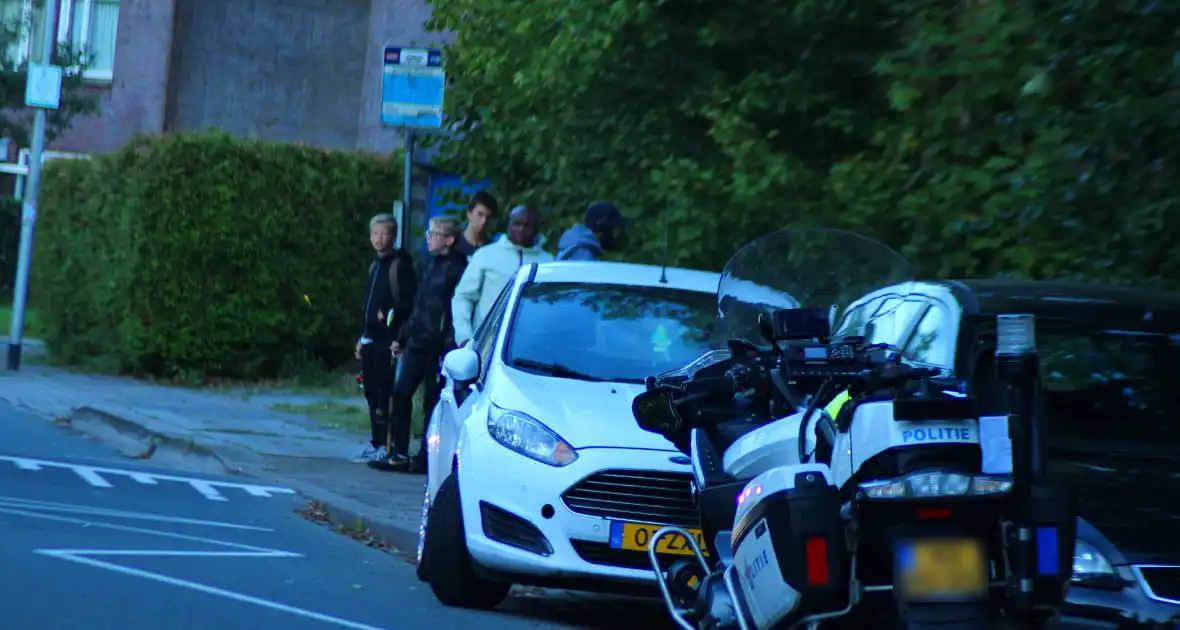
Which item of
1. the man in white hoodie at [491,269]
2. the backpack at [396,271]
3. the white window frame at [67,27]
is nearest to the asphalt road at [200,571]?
the man in white hoodie at [491,269]

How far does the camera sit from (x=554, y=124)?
13523 mm

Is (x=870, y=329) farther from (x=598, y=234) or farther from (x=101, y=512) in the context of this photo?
(x=101, y=512)

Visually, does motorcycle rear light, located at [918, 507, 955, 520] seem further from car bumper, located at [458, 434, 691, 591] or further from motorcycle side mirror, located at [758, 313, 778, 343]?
car bumper, located at [458, 434, 691, 591]

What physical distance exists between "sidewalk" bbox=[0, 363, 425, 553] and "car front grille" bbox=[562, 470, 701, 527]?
8.27 ft

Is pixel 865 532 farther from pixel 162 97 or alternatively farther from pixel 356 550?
pixel 162 97

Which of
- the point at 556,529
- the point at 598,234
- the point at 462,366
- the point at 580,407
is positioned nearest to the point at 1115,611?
the point at 556,529

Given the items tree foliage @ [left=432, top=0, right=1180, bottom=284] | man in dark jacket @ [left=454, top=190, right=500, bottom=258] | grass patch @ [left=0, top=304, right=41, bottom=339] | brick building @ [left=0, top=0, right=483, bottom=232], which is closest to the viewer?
tree foliage @ [left=432, top=0, right=1180, bottom=284]

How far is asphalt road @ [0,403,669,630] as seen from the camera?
7.82 metres

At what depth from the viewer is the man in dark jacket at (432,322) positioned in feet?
44.5

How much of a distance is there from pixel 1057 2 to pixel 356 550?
187 inches

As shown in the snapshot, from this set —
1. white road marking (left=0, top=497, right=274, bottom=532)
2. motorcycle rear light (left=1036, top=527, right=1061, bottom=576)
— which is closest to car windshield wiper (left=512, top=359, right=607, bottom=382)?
white road marking (left=0, top=497, right=274, bottom=532)

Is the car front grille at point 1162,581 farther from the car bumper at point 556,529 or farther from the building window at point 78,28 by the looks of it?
the building window at point 78,28

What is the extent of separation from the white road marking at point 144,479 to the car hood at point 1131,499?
6.79 m

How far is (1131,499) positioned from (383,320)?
26.9 ft
